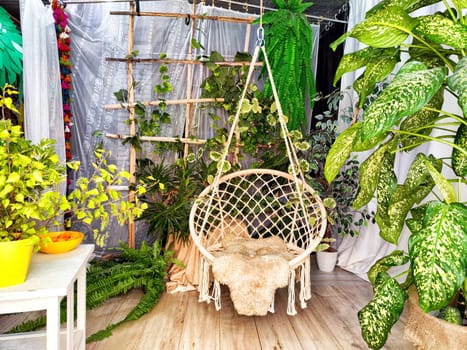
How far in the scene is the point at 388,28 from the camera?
3.54 ft

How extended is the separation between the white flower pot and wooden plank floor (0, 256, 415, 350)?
410mm

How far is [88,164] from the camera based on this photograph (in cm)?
271

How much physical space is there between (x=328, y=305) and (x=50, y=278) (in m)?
1.66

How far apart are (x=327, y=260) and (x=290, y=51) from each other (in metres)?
1.58

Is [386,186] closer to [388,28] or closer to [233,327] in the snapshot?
[388,28]

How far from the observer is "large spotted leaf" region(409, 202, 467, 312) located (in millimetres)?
786

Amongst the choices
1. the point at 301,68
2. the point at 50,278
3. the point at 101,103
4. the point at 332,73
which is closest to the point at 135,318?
the point at 50,278

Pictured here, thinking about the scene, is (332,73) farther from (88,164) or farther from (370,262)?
(88,164)

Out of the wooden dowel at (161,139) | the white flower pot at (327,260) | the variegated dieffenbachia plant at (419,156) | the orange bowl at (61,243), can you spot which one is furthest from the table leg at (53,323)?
the white flower pot at (327,260)

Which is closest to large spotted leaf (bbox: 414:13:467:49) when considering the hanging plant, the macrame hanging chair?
the macrame hanging chair

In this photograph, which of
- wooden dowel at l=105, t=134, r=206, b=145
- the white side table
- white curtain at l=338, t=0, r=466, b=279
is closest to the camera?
the white side table

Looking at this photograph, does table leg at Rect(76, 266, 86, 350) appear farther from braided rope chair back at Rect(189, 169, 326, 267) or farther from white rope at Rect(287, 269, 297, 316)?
white rope at Rect(287, 269, 297, 316)

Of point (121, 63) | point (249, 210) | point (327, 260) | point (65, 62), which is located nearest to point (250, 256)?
point (249, 210)

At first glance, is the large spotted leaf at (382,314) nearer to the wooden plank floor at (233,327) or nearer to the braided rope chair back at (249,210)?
the wooden plank floor at (233,327)
